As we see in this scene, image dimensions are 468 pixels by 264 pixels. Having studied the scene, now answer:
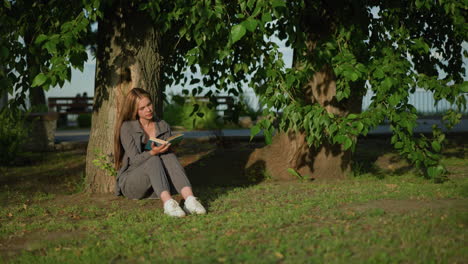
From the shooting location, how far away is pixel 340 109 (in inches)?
314

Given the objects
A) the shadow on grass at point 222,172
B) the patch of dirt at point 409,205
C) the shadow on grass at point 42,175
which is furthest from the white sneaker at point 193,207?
the shadow on grass at point 42,175

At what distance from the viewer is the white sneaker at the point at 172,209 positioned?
17.9 ft

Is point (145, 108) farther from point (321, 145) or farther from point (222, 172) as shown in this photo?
point (321, 145)

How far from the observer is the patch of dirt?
18.0 feet

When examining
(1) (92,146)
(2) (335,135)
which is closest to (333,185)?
(2) (335,135)

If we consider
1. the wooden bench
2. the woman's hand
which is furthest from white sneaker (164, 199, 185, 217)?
the wooden bench

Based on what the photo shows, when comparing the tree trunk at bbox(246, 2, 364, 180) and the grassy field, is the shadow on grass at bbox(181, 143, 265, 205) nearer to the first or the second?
the grassy field

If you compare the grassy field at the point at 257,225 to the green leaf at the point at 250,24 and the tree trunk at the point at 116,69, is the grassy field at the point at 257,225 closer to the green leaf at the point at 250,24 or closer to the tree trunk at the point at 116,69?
the tree trunk at the point at 116,69

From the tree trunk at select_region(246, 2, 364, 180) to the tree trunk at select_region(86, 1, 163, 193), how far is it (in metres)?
2.05

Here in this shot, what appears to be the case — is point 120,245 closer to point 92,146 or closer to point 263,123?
point 263,123

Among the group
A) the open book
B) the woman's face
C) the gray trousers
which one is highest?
the woman's face

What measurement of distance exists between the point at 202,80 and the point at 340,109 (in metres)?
1.96

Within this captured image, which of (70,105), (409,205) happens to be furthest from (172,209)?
(70,105)

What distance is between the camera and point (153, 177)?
5781 millimetres
